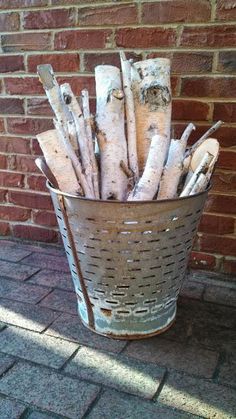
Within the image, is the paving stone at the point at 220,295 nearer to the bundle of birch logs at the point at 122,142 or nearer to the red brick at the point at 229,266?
the red brick at the point at 229,266

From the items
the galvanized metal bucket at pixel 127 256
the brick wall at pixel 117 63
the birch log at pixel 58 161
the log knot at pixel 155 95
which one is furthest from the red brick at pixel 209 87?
the birch log at pixel 58 161

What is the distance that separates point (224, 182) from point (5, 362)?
112cm

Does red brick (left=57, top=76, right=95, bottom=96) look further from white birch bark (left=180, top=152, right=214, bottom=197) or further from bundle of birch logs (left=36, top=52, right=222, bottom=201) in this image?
white birch bark (left=180, top=152, right=214, bottom=197)

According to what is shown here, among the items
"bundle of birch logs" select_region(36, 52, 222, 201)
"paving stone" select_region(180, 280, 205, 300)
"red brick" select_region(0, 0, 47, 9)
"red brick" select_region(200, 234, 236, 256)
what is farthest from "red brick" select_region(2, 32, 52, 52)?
"paving stone" select_region(180, 280, 205, 300)

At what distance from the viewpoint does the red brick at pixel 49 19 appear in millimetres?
1879

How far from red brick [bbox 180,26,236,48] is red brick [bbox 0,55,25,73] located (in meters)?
0.79

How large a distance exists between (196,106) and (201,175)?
1.83 ft

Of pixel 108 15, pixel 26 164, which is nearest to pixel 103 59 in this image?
pixel 108 15

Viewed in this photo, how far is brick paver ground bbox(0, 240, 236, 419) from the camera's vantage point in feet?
3.87

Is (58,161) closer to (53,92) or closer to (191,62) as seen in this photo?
(53,92)

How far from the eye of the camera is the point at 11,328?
152 cm

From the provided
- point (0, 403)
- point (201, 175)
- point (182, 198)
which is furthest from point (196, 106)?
point (0, 403)

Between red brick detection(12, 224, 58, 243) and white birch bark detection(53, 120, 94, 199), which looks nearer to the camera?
white birch bark detection(53, 120, 94, 199)

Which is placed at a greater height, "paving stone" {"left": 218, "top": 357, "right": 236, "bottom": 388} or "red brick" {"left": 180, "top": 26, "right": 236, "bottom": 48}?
"red brick" {"left": 180, "top": 26, "right": 236, "bottom": 48}
